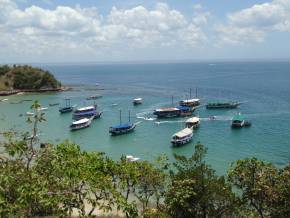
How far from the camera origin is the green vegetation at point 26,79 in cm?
13675

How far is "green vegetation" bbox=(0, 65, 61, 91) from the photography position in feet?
449

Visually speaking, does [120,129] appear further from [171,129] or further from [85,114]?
[85,114]

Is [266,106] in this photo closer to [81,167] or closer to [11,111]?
[11,111]

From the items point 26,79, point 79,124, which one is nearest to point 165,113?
point 79,124

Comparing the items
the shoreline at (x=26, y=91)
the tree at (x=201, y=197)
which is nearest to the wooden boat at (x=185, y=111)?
Result: the tree at (x=201, y=197)

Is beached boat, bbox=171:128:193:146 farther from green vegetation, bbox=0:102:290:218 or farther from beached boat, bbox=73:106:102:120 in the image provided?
green vegetation, bbox=0:102:290:218

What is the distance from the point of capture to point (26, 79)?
137 metres

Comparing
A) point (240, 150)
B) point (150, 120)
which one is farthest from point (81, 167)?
point (150, 120)

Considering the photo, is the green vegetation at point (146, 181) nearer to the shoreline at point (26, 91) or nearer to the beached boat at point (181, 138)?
the beached boat at point (181, 138)

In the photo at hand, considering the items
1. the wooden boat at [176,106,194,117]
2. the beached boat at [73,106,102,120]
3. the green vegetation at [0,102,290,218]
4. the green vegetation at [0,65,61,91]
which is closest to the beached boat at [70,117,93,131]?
the beached boat at [73,106,102,120]

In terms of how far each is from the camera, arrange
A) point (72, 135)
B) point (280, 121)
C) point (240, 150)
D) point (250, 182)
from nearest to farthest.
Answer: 1. point (250, 182)
2. point (240, 150)
3. point (72, 135)
4. point (280, 121)

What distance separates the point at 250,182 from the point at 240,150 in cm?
3800

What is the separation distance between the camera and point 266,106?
97625 millimetres

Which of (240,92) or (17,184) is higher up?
(17,184)
